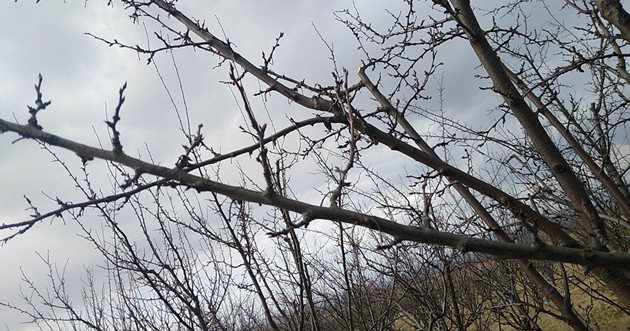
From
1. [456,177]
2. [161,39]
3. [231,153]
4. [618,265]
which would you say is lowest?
[618,265]

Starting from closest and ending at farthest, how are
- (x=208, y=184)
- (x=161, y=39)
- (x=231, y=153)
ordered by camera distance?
(x=208, y=184), (x=231, y=153), (x=161, y=39)

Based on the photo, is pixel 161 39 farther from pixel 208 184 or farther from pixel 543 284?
pixel 543 284

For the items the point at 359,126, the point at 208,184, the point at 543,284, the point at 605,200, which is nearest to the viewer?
the point at 208,184

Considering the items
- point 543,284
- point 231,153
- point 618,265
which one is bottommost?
point 618,265

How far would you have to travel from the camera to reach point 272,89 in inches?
96.9

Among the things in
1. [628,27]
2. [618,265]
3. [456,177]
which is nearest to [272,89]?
[456,177]

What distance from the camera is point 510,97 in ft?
Answer: 8.05

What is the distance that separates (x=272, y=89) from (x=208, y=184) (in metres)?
1.42

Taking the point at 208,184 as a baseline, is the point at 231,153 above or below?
above

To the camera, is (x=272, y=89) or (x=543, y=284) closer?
(x=272, y=89)

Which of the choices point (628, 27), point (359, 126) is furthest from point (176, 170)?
point (628, 27)

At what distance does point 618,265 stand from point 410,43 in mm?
1772

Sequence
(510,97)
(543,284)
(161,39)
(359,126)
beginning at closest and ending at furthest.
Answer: (359,126), (510,97), (543,284), (161,39)

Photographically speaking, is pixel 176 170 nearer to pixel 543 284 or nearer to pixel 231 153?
pixel 231 153
